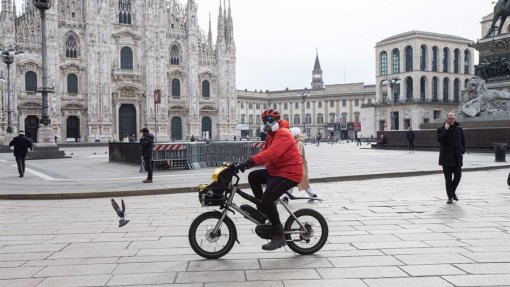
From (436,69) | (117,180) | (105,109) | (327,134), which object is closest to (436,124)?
(117,180)

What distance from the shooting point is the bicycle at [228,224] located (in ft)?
17.6

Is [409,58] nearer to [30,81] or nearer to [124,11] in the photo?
[124,11]

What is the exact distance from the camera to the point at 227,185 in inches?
213

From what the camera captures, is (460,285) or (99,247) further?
(99,247)

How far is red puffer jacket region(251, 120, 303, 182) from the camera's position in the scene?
5402 mm

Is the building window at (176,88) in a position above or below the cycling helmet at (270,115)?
above

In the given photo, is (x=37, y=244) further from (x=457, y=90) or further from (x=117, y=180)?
(x=457, y=90)

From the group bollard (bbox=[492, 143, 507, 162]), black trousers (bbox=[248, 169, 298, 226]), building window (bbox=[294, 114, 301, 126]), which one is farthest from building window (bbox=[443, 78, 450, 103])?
black trousers (bbox=[248, 169, 298, 226])

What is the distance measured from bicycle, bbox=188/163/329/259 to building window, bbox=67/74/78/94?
1976 inches

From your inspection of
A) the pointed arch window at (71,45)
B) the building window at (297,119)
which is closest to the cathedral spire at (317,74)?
the building window at (297,119)

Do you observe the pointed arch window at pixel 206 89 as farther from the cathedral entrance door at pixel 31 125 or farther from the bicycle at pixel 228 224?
the bicycle at pixel 228 224

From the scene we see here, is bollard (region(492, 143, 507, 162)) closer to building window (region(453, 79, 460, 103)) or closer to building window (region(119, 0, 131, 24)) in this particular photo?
building window (region(119, 0, 131, 24))

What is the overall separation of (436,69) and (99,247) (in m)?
72.6

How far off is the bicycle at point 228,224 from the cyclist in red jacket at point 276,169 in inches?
5.3
